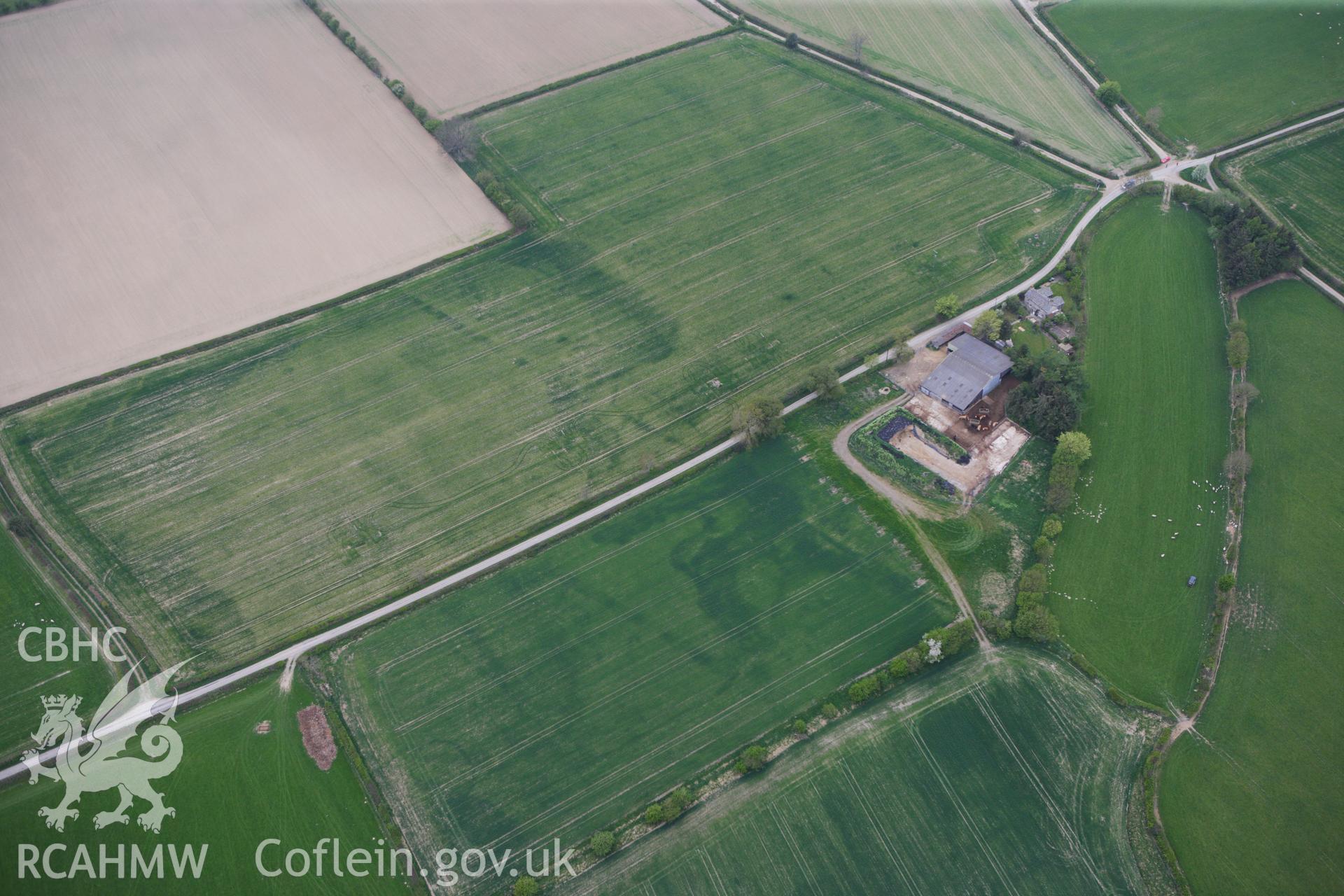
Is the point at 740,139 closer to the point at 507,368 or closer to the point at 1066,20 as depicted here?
the point at 507,368

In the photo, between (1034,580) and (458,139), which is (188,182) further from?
(1034,580)

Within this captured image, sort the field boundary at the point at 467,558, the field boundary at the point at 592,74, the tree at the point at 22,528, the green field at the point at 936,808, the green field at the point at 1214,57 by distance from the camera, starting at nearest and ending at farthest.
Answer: the green field at the point at 936,808 → the field boundary at the point at 467,558 → the tree at the point at 22,528 → the green field at the point at 1214,57 → the field boundary at the point at 592,74

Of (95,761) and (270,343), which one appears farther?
(270,343)

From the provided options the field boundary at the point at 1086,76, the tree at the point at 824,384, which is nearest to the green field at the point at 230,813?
the tree at the point at 824,384

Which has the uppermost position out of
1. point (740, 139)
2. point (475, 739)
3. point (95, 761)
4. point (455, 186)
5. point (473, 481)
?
point (740, 139)

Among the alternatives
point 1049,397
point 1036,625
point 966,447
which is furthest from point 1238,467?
point 1036,625

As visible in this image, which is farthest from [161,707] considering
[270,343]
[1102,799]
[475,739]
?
[1102,799]

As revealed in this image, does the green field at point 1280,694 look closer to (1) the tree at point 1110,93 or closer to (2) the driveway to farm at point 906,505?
(2) the driveway to farm at point 906,505
